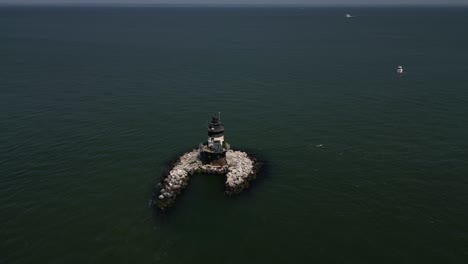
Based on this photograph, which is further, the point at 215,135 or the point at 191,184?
the point at 215,135

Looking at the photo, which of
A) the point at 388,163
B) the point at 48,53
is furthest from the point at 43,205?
the point at 48,53

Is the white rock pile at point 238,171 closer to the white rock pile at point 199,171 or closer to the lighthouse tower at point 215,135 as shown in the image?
the white rock pile at point 199,171

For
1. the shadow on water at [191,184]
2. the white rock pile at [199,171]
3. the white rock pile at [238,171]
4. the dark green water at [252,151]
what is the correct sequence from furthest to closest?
the white rock pile at [238,171] < the white rock pile at [199,171] < the shadow on water at [191,184] < the dark green water at [252,151]

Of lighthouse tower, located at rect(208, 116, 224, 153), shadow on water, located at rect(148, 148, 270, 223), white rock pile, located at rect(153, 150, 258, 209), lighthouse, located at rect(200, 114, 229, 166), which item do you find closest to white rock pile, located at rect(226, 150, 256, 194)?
→ white rock pile, located at rect(153, 150, 258, 209)

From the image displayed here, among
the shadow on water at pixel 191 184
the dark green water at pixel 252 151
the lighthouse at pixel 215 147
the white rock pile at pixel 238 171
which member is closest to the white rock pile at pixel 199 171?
the white rock pile at pixel 238 171

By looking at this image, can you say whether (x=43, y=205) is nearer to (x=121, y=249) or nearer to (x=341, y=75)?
(x=121, y=249)

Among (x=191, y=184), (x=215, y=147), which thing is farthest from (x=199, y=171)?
(x=215, y=147)

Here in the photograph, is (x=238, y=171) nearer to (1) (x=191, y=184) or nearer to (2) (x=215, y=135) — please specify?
(2) (x=215, y=135)

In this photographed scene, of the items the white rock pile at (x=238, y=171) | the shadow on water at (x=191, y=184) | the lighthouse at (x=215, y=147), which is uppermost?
the lighthouse at (x=215, y=147)
